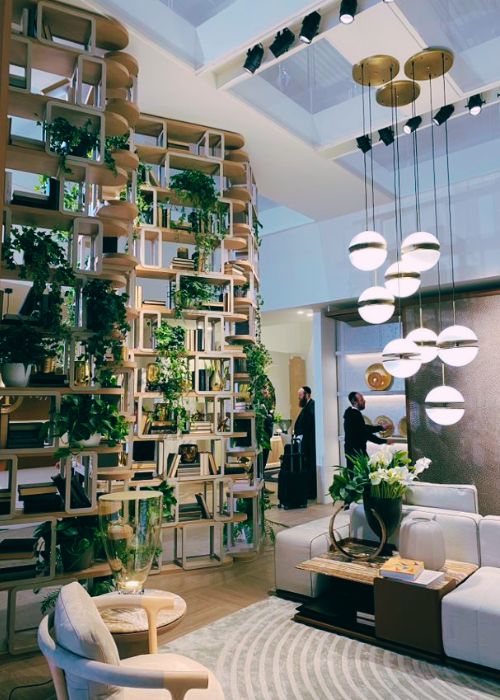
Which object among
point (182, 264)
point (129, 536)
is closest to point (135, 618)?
point (129, 536)

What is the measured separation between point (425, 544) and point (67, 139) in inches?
135

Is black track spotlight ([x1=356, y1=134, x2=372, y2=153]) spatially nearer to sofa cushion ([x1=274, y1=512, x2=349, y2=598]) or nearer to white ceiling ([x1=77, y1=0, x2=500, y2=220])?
white ceiling ([x1=77, y1=0, x2=500, y2=220])

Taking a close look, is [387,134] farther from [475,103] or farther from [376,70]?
[376,70]

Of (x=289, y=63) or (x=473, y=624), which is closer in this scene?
(x=473, y=624)

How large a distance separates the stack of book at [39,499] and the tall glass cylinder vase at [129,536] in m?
1.00

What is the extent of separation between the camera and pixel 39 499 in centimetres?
355

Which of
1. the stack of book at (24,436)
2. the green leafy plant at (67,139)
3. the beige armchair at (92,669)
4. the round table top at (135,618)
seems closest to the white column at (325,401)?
the green leafy plant at (67,139)

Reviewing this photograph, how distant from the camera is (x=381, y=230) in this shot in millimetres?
7164

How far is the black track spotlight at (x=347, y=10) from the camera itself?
3561 mm

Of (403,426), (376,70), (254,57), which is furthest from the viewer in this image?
(403,426)

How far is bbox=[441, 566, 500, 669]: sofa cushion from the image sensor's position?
2869mm

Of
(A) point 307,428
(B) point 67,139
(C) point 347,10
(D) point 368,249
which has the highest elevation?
(C) point 347,10

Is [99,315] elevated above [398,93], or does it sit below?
below

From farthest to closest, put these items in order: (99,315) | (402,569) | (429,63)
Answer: (429,63) < (99,315) < (402,569)
